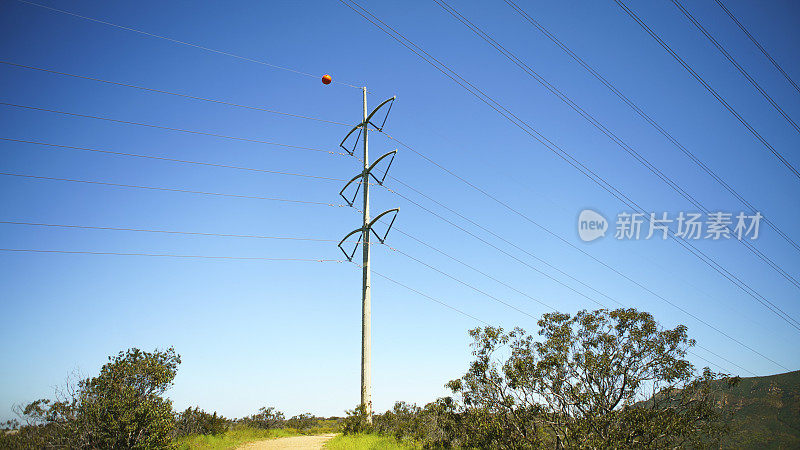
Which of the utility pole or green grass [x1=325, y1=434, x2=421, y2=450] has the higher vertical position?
the utility pole

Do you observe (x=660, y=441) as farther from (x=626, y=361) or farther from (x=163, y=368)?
(x=163, y=368)

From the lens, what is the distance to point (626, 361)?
22.1 m

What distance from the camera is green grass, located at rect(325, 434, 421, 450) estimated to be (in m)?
18.2

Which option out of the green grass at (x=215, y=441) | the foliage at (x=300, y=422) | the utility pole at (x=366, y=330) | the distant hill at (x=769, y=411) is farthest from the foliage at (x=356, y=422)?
the distant hill at (x=769, y=411)

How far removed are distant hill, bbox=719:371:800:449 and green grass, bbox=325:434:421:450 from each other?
96.6 m

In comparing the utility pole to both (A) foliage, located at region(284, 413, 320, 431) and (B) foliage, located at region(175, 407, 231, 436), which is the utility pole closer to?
(B) foliage, located at region(175, 407, 231, 436)

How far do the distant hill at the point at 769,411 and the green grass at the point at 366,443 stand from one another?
96637 mm

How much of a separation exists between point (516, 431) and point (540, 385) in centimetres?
262

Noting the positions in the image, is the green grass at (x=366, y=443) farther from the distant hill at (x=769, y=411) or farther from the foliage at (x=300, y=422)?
the distant hill at (x=769, y=411)

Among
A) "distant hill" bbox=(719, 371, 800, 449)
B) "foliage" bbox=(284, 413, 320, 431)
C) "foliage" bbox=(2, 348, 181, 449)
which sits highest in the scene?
"foliage" bbox=(2, 348, 181, 449)

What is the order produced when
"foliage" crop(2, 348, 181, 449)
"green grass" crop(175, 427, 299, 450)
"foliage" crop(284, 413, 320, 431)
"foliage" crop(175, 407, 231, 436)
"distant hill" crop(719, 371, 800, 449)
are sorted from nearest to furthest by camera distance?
"foliage" crop(2, 348, 181, 449) → "green grass" crop(175, 427, 299, 450) → "foliage" crop(175, 407, 231, 436) → "foliage" crop(284, 413, 320, 431) → "distant hill" crop(719, 371, 800, 449)

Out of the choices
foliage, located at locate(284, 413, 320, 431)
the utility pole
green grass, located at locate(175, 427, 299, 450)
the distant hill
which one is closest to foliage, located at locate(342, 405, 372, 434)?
the utility pole

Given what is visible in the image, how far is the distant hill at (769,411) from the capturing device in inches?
3492

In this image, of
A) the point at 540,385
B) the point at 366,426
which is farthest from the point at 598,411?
the point at 366,426
